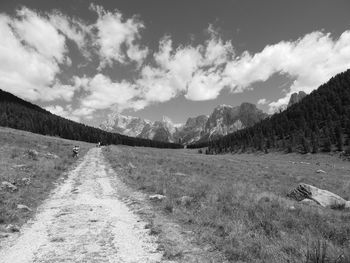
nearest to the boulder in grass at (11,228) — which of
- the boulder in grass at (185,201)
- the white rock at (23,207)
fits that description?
the white rock at (23,207)

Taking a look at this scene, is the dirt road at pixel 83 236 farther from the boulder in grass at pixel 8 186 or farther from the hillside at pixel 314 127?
the hillside at pixel 314 127

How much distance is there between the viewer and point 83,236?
28.8 feet

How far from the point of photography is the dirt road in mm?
7172

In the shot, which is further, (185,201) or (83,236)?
(185,201)

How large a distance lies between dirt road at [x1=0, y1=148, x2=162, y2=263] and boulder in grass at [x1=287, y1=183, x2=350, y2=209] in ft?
38.0

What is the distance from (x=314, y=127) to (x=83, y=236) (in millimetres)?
129835

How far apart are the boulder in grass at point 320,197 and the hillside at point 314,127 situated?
8498 cm

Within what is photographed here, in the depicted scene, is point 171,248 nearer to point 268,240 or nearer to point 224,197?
point 268,240

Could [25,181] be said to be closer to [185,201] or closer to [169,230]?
[185,201]

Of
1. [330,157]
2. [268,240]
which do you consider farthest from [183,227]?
[330,157]

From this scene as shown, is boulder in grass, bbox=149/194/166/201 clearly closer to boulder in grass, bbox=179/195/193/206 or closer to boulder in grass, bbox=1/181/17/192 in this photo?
boulder in grass, bbox=179/195/193/206

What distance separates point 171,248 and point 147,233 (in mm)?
1671

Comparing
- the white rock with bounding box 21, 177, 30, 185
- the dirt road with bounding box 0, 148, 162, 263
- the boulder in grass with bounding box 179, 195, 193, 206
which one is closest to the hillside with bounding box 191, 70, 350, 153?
the boulder in grass with bounding box 179, 195, 193, 206

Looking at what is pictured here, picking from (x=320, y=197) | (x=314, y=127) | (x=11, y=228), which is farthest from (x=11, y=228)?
(x=314, y=127)
